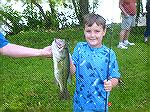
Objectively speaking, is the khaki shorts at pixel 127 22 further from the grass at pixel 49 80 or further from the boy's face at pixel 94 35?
the boy's face at pixel 94 35

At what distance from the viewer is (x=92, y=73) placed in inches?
122

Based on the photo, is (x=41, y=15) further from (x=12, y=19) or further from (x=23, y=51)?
(x=23, y=51)

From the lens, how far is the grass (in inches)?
206

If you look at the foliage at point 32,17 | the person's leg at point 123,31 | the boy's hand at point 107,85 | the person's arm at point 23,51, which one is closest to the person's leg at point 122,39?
the person's leg at point 123,31

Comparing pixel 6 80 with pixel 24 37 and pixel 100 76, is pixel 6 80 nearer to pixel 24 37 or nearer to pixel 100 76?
pixel 24 37

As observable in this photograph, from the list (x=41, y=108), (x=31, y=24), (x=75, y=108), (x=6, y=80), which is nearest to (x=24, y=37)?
(x=31, y=24)

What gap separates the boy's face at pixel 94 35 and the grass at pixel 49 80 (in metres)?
2.04

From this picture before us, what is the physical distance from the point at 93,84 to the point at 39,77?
2.83m

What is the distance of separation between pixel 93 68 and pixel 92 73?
0.12 feet

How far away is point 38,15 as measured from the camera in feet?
22.6

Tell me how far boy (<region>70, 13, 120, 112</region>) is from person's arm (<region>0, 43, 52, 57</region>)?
1.12 ft

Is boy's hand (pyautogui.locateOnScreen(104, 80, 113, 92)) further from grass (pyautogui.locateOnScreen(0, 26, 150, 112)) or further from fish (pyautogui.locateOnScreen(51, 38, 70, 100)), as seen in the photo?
grass (pyautogui.locateOnScreen(0, 26, 150, 112))

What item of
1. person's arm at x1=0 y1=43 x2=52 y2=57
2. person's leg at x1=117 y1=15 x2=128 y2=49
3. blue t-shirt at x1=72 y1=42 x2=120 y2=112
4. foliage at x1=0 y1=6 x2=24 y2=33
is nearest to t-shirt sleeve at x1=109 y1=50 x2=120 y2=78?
blue t-shirt at x1=72 y1=42 x2=120 y2=112

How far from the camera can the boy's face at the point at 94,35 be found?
307 cm
